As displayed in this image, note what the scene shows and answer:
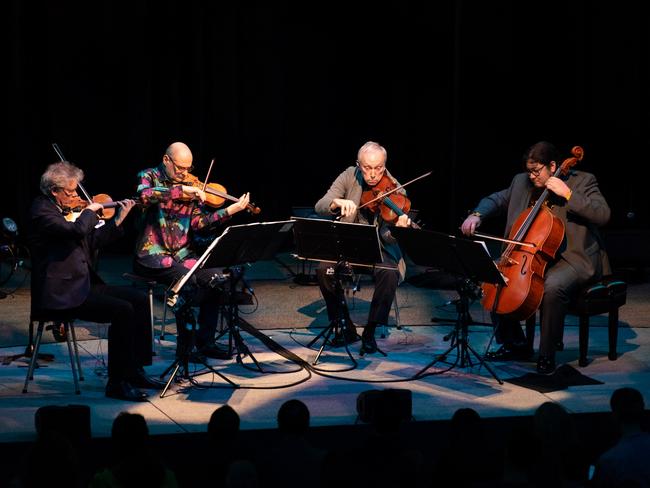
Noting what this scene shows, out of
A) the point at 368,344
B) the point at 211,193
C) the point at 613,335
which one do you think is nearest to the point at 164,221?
the point at 211,193

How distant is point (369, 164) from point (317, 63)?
3674 millimetres

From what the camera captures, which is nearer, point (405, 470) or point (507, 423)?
point (405, 470)

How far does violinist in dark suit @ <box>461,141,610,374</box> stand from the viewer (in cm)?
621

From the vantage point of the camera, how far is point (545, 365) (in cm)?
618

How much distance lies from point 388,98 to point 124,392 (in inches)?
223

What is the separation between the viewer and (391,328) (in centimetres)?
755

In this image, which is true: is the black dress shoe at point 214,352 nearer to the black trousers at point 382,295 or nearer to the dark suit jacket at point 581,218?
the black trousers at point 382,295

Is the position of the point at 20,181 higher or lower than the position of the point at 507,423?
higher

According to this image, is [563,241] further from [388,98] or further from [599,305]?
[388,98]

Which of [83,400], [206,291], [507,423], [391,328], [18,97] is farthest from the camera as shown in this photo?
[18,97]

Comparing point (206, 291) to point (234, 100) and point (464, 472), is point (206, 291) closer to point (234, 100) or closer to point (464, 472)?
point (464, 472)

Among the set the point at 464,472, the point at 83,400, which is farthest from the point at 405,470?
the point at 83,400

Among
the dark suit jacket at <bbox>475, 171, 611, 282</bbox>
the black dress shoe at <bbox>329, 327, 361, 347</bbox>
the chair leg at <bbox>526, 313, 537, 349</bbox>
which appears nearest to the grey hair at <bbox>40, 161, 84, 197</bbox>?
the black dress shoe at <bbox>329, 327, 361, 347</bbox>

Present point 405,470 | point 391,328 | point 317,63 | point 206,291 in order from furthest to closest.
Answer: point 317,63
point 391,328
point 206,291
point 405,470
